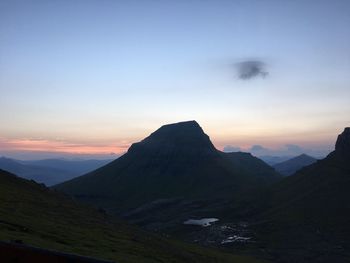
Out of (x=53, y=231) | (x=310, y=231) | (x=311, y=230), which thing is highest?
(x=53, y=231)

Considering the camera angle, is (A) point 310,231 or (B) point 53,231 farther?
(A) point 310,231

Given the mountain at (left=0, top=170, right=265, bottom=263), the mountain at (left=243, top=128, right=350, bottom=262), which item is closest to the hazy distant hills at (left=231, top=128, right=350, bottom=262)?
the mountain at (left=243, top=128, right=350, bottom=262)

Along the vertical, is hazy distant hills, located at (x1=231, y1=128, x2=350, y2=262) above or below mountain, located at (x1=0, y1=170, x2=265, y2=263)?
below

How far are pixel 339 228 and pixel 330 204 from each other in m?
29.3

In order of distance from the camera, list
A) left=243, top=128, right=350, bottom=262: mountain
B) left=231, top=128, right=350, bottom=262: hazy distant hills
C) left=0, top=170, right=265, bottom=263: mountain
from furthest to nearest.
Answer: left=243, top=128, right=350, bottom=262: mountain, left=231, top=128, right=350, bottom=262: hazy distant hills, left=0, top=170, right=265, bottom=263: mountain

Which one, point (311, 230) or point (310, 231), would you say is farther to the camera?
point (311, 230)

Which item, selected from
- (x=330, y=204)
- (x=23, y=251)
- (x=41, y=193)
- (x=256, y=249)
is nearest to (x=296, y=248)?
(x=256, y=249)

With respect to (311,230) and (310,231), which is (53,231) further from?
(311,230)

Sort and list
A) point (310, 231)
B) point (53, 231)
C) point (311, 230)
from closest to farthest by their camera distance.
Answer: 1. point (53, 231)
2. point (310, 231)
3. point (311, 230)

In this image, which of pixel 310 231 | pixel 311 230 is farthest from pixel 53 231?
pixel 311 230

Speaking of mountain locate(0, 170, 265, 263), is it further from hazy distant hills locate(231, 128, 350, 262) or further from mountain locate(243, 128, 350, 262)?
mountain locate(243, 128, 350, 262)

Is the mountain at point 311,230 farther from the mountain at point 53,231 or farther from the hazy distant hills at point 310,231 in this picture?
the mountain at point 53,231

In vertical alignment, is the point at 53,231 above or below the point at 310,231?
above

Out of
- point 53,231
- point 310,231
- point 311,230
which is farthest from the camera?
point 311,230
